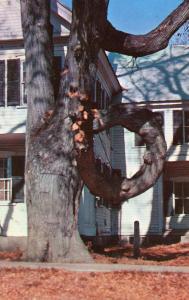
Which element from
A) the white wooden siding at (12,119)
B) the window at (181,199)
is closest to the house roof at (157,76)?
the window at (181,199)

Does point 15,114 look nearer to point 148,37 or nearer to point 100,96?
point 100,96

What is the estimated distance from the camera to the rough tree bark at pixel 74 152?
38.7 ft

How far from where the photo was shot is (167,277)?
31.2ft

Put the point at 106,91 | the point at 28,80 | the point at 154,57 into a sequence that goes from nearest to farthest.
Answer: the point at 28,80
the point at 106,91
the point at 154,57

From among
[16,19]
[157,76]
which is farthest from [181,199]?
[16,19]

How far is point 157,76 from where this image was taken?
27.7 meters

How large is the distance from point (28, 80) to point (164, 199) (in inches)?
583

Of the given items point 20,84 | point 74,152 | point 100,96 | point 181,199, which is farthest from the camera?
point 181,199

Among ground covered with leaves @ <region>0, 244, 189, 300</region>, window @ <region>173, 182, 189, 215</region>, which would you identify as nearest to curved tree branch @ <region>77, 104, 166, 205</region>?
ground covered with leaves @ <region>0, 244, 189, 300</region>

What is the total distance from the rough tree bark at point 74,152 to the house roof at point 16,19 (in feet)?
19.9

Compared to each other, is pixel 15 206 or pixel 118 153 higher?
pixel 118 153

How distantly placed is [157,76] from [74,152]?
16.6 meters

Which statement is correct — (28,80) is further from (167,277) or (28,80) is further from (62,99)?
(167,277)

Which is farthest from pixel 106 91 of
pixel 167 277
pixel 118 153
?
pixel 167 277
